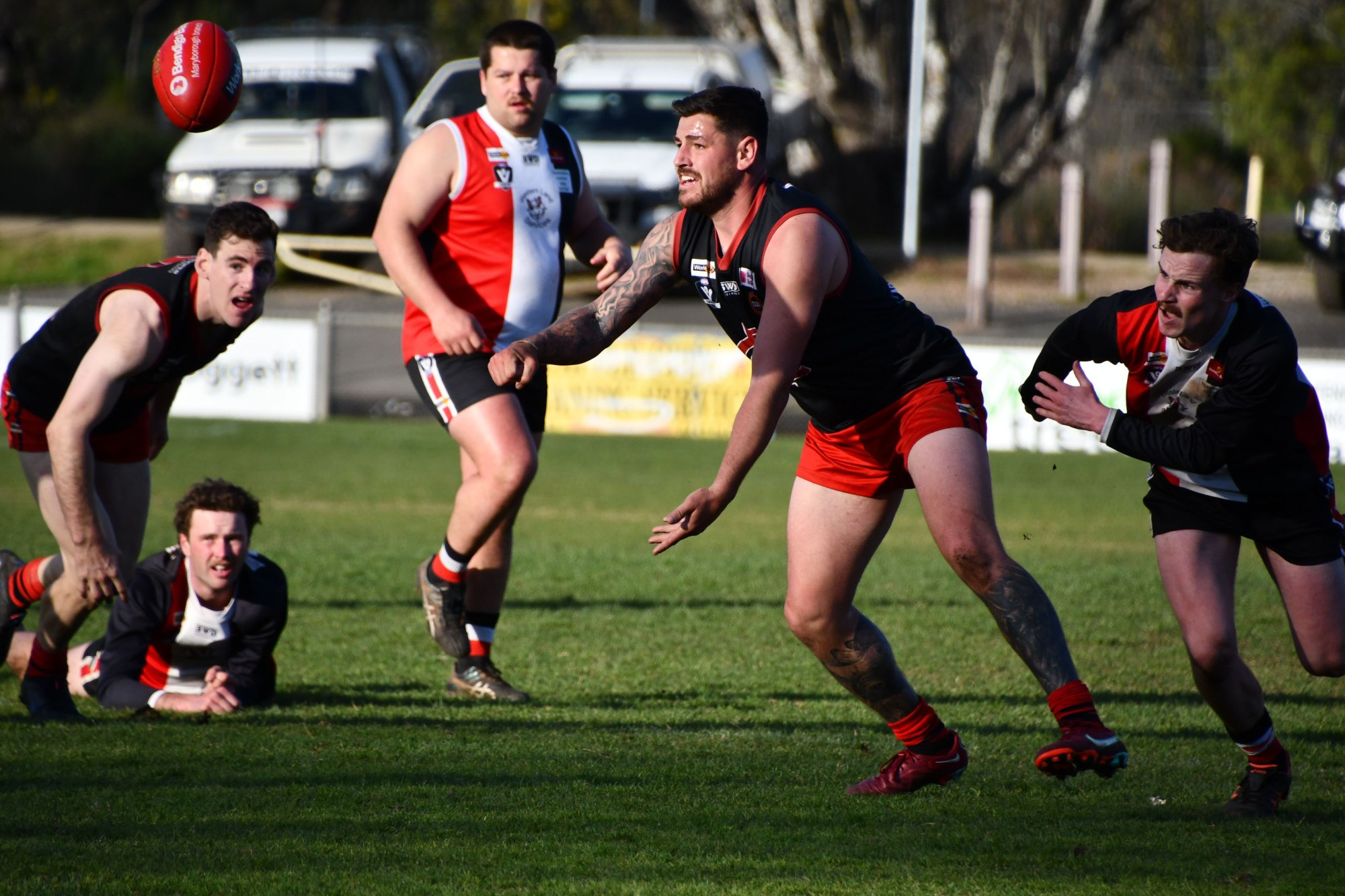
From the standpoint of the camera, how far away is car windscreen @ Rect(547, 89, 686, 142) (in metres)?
19.2

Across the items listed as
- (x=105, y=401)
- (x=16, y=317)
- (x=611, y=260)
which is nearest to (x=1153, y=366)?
(x=611, y=260)

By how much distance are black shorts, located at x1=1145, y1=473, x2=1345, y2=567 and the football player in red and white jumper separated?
237 cm

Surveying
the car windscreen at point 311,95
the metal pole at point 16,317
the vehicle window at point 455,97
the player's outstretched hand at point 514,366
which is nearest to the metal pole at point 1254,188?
the vehicle window at point 455,97

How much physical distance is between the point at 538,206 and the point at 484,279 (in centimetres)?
39

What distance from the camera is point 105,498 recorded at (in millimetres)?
5414

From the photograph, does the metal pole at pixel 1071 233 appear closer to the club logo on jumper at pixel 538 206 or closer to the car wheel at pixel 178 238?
the car wheel at pixel 178 238

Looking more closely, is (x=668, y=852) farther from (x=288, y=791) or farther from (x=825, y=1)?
(x=825, y=1)

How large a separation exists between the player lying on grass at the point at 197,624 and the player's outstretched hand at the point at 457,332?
960 millimetres

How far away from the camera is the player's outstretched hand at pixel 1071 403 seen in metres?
4.12

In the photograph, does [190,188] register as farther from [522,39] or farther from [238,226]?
[238,226]

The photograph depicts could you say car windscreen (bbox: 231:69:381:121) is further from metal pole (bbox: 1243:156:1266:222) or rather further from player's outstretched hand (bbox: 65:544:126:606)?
player's outstretched hand (bbox: 65:544:126:606)

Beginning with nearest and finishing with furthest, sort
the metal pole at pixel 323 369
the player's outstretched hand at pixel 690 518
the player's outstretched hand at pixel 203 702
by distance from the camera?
1. the player's outstretched hand at pixel 690 518
2. the player's outstretched hand at pixel 203 702
3. the metal pole at pixel 323 369

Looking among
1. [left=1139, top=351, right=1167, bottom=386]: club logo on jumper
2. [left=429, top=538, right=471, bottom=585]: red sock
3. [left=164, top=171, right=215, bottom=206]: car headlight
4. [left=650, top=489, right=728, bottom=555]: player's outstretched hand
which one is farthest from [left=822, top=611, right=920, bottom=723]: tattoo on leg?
[left=164, top=171, right=215, bottom=206]: car headlight

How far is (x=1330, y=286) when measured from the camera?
62.2 feet
